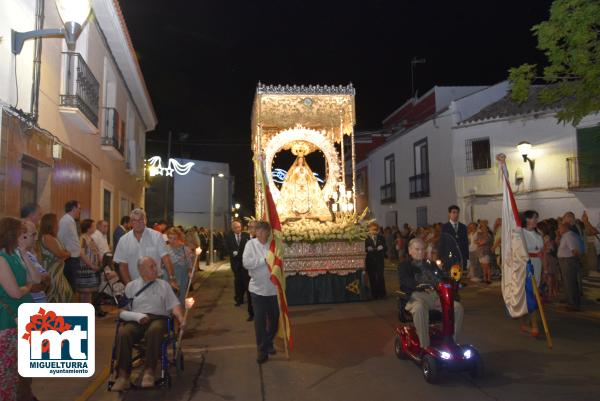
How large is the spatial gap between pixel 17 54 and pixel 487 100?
18923 mm

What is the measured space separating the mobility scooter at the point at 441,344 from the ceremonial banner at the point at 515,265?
1.65m

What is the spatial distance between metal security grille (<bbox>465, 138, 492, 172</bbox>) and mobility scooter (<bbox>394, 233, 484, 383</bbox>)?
582 inches

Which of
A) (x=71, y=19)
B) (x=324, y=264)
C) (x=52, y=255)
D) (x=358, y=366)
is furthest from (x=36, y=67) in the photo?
(x=358, y=366)

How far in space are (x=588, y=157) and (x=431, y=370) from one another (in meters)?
13.7

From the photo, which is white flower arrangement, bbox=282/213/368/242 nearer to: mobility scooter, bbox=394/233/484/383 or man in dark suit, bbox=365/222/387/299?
man in dark suit, bbox=365/222/387/299

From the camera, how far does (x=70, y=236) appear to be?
7828mm

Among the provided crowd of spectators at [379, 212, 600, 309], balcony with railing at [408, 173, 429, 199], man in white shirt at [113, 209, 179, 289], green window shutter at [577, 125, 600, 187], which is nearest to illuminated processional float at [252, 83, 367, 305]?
crowd of spectators at [379, 212, 600, 309]

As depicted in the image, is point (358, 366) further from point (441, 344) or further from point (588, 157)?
point (588, 157)

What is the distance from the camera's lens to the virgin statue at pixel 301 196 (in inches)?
509

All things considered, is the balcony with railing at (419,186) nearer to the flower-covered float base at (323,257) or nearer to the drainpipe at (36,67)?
the flower-covered float base at (323,257)

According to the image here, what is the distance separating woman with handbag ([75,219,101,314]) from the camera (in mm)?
8188

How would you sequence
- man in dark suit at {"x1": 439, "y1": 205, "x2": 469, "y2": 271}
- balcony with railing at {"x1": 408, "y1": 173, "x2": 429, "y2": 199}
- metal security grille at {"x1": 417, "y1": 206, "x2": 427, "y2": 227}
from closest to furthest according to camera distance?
1. man in dark suit at {"x1": 439, "y1": 205, "x2": 469, "y2": 271}
2. balcony with railing at {"x1": 408, "y1": 173, "x2": 429, "y2": 199}
3. metal security grille at {"x1": 417, "y1": 206, "x2": 427, "y2": 227}

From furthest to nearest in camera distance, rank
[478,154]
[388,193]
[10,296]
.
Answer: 1. [388,193]
2. [478,154]
3. [10,296]

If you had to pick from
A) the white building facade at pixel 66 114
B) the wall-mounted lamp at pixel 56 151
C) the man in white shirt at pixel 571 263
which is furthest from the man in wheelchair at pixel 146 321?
the man in white shirt at pixel 571 263
